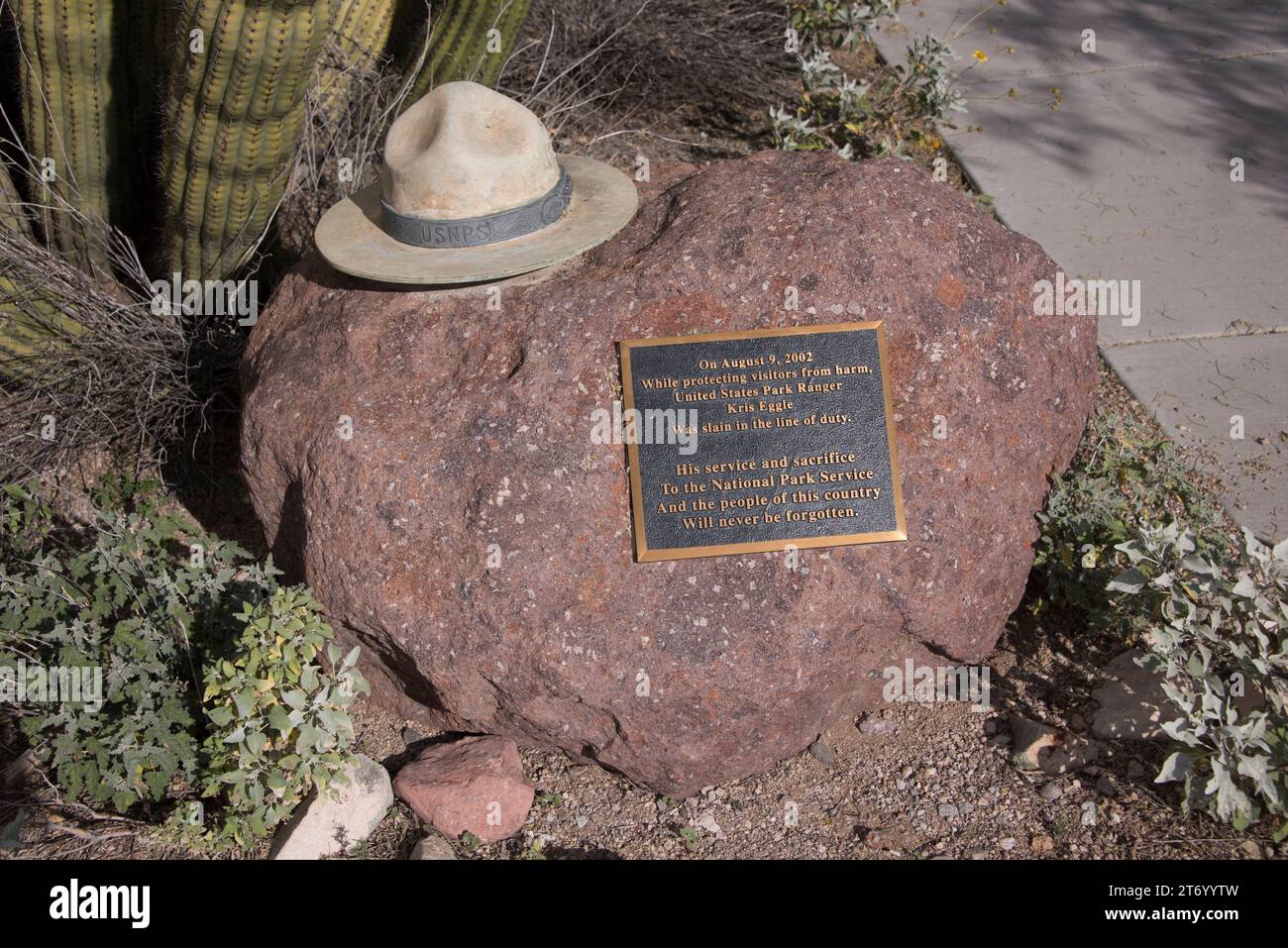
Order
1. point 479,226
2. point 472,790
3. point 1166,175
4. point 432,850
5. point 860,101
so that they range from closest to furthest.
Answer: point 432,850, point 472,790, point 479,226, point 1166,175, point 860,101

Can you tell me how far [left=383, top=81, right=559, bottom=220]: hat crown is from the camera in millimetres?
3311

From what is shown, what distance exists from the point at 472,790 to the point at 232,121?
7.78ft

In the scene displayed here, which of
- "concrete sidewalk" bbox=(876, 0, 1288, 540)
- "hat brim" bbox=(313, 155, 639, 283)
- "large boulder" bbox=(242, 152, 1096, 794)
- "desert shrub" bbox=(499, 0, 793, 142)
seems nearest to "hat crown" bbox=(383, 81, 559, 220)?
"hat brim" bbox=(313, 155, 639, 283)

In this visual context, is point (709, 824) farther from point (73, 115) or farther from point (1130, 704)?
point (73, 115)

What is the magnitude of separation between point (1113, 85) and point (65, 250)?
5353mm

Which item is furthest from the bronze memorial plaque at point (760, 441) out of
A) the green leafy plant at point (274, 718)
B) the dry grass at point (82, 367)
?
the dry grass at point (82, 367)

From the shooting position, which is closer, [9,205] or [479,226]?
[479,226]

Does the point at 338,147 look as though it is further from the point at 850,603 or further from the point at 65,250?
the point at 850,603

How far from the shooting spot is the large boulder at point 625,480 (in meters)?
3.08

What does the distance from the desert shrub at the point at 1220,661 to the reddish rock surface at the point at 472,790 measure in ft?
5.85

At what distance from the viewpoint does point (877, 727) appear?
3.48 m

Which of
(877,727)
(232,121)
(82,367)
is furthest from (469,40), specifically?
(877,727)

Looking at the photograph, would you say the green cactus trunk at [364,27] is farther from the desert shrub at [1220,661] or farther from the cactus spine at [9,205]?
the desert shrub at [1220,661]

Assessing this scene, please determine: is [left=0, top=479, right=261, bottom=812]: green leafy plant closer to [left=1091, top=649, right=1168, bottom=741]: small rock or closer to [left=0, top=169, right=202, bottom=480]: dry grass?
[left=0, top=169, right=202, bottom=480]: dry grass
